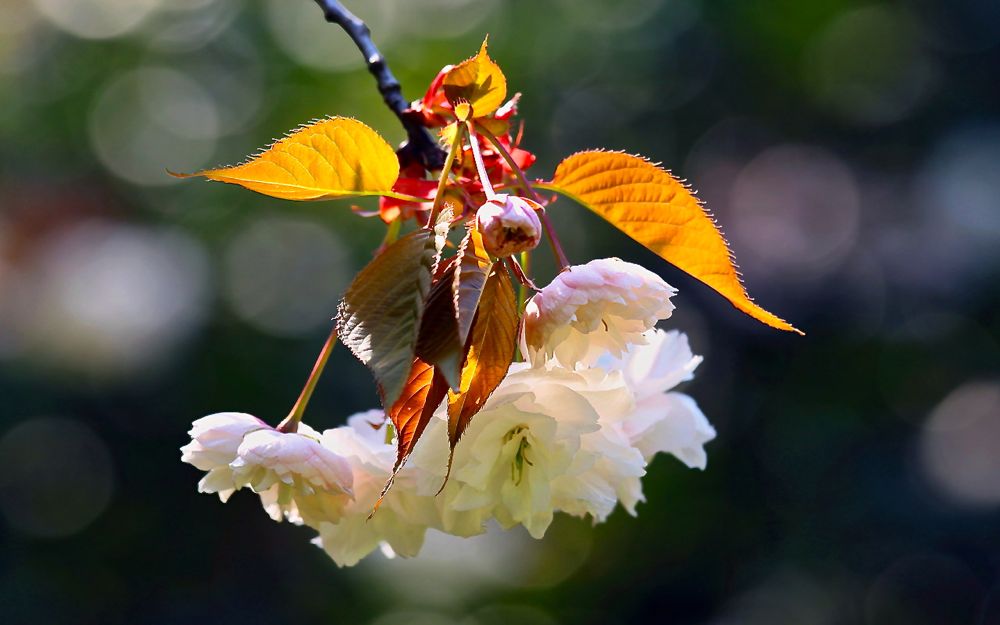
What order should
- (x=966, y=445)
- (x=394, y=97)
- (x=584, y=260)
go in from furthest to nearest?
(x=584, y=260) → (x=966, y=445) → (x=394, y=97)

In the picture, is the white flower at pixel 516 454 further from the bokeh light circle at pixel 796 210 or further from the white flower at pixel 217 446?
the bokeh light circle at pixel 796 210

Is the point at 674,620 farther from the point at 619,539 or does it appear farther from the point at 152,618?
the point at 152,618

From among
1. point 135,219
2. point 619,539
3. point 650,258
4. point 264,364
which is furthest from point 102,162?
point 619,539

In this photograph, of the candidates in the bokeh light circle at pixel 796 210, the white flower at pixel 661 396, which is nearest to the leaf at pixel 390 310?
the white flower at pixel 661 396

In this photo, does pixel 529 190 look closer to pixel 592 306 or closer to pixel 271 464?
pixel 592 306

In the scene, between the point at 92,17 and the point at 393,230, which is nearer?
the point at 393,230

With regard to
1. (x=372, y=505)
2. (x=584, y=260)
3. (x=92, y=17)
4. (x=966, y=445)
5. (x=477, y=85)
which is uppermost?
(x=477, y=85)

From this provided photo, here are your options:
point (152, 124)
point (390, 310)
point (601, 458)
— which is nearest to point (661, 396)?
point (601, 458)
